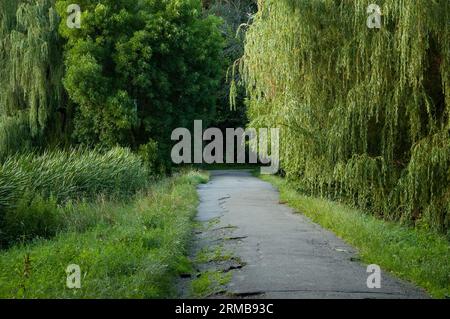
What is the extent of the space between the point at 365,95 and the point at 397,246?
165 inches

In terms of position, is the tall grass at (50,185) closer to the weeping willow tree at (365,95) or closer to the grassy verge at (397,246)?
the weeping willow tree at (365,95)

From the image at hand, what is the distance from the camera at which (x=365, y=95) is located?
12.5 m

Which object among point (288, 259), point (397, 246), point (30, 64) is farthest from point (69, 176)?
point (30, 64)

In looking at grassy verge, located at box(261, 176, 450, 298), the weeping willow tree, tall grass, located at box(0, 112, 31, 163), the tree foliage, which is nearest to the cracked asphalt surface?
grassy verge, located at box(261, 176, 450, 298)

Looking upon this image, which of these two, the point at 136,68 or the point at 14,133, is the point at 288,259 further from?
the point at 14,133

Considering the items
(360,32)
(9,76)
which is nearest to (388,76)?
(360,32)

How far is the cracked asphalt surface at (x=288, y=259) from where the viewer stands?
22.3ft

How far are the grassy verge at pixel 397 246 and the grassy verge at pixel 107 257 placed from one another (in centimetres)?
285

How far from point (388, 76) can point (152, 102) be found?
56.9ft

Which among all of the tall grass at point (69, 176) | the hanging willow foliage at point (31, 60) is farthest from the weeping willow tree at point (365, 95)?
the hanging willow foliage at point (31, 60)

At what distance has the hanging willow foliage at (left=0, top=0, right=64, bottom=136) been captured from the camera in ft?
86.8

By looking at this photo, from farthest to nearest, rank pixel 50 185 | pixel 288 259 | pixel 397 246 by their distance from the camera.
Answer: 1. pixel 50 185
2. pixel 397 246
3. pixel 288 259

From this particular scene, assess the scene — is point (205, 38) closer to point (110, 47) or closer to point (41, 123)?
point (110, 47)

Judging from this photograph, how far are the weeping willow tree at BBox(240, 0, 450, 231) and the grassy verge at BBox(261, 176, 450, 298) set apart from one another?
2.94 ft
